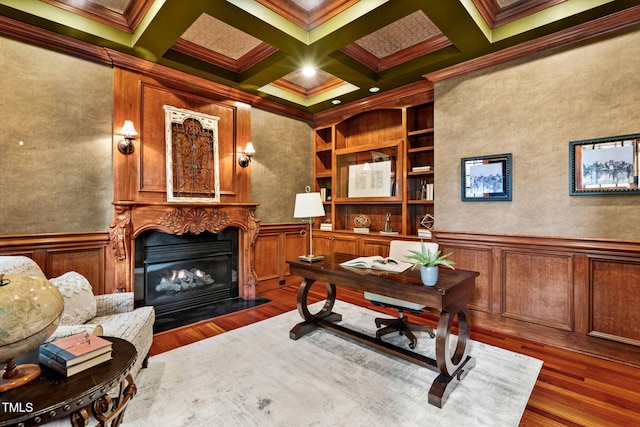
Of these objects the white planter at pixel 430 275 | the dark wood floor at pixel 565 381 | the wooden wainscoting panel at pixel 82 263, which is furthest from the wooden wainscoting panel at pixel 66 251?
the white planter at pixel 430 275

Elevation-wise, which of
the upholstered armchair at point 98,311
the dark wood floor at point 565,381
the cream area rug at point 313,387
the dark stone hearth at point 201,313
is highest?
the upholstered armchair at point 98,311

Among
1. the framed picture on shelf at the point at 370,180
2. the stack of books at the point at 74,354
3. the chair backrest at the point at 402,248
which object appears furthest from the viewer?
the framed picture on shelf at the point at 370,180

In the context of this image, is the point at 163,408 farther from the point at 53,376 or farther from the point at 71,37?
the point at 71,37

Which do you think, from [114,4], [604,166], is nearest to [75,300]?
[114,4]

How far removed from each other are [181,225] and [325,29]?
265 centimetres

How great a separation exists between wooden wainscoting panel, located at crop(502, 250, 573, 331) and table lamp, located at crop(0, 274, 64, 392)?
3588 millimetres

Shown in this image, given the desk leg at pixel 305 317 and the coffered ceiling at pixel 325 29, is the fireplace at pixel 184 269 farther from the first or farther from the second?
the coffered ceiling at pixel 325 29

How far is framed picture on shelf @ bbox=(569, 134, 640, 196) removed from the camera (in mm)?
2518

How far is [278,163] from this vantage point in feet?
15.8

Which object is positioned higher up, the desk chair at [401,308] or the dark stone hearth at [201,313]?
the desk chair at [401,308]

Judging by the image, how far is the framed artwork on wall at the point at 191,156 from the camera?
3611mm

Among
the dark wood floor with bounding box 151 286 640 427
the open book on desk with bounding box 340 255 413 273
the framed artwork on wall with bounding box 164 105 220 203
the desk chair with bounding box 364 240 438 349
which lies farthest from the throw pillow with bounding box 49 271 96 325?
the desk chair with bounding box 364 240 438 349

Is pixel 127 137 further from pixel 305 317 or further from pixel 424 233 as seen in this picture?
pixel 424 233

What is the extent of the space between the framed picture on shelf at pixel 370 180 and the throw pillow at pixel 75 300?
3.50 meters
